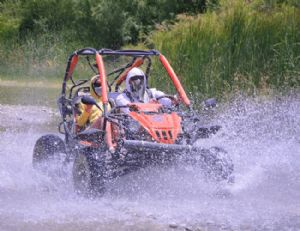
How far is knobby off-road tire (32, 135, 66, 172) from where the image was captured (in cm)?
1037

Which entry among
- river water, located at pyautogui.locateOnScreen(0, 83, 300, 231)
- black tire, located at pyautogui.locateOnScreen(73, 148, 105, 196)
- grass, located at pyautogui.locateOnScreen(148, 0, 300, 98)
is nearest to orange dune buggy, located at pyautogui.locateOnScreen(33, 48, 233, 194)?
black tire, located at pyautogui.locateOnScreen(73, 148, 105, 196)

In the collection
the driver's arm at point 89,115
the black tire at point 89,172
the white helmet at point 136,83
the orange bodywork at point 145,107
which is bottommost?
the black tire at point 89,172

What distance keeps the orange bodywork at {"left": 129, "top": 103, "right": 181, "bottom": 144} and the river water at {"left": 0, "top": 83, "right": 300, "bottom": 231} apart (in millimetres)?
379

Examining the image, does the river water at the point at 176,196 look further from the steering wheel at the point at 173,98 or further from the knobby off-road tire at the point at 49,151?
the steering wheel at the point at 173,98

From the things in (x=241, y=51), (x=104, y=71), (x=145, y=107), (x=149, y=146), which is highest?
(x=104, y=71)

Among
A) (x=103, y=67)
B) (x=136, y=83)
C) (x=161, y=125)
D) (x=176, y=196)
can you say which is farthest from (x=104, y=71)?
(x=176, y=196)

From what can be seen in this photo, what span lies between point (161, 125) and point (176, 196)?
A: 2.75 feet

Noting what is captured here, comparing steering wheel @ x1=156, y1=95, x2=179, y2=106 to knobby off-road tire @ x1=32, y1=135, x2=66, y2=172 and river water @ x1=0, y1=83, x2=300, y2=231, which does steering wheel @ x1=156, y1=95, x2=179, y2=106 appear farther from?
knobby off-road tire @ x1=32, y1=135, x2=66, y2=172

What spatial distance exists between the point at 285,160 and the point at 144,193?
8.34ft

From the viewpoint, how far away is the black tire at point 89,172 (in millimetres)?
8477

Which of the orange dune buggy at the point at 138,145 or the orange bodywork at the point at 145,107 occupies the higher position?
the orange bodywork at the point at 145,107

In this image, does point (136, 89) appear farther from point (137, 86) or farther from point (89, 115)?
point (89, 115)

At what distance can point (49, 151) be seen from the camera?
10367 millimetres

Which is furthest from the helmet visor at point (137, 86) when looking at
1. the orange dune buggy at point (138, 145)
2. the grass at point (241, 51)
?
the grass at point (241, 51)
